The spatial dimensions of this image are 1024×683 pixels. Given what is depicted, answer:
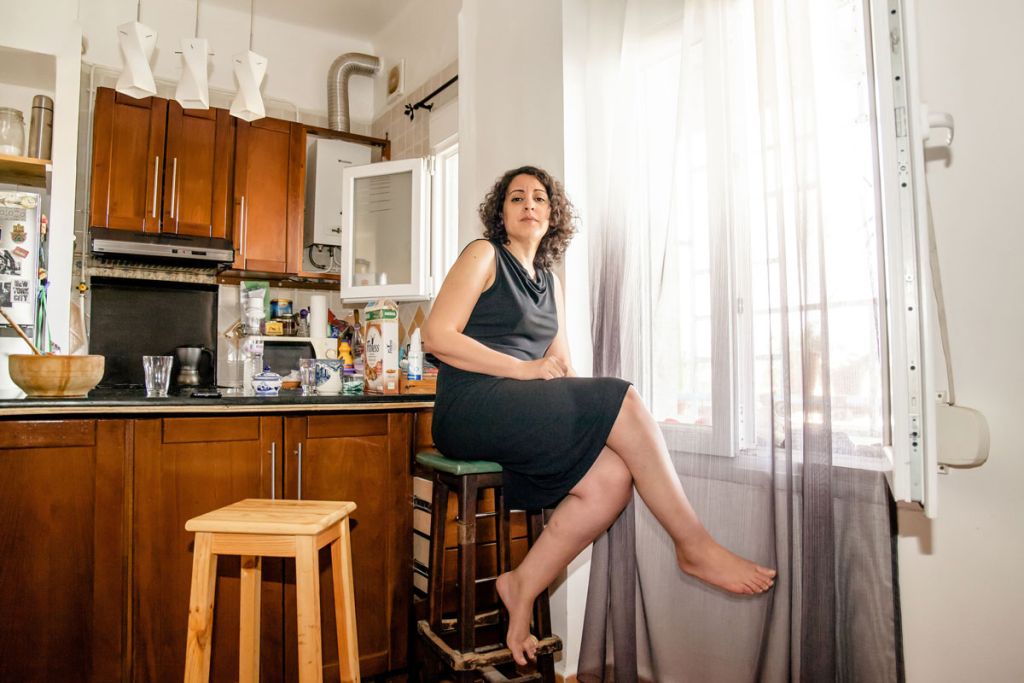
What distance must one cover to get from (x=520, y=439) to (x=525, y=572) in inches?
14.4

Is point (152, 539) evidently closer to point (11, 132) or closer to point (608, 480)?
point (608, 480)

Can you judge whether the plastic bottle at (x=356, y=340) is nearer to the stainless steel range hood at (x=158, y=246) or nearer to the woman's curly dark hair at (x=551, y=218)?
the stainless steel range hood at (x=158, y=246)

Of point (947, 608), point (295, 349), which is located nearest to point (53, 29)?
point (295, 349)

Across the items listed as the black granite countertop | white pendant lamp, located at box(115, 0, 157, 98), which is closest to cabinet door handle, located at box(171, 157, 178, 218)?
white pendant lamp, located at box(115, 0, 157, 98)

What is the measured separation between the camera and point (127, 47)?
260 centimetres

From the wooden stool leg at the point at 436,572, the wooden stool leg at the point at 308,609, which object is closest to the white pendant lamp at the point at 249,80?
the wooden stool leg at the point at 436,572

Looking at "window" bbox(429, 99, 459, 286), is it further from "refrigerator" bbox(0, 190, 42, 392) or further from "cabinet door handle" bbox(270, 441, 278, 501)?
"refrigerator" bbox(0, 190, 42, 392)

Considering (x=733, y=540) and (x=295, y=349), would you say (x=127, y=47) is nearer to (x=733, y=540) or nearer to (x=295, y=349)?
(x=295, y=349)

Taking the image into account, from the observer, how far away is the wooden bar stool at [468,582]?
5.39 feet

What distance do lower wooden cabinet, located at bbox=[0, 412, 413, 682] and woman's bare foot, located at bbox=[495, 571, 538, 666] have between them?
1.92 ft

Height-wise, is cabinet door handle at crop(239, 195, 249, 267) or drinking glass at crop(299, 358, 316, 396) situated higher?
cabinet door handle at crop(239, 195, 249, 267)

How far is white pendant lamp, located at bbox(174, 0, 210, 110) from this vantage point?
265 centimetres

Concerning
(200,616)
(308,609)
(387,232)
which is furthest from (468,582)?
(387,232)

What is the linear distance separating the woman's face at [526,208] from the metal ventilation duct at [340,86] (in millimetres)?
2732
